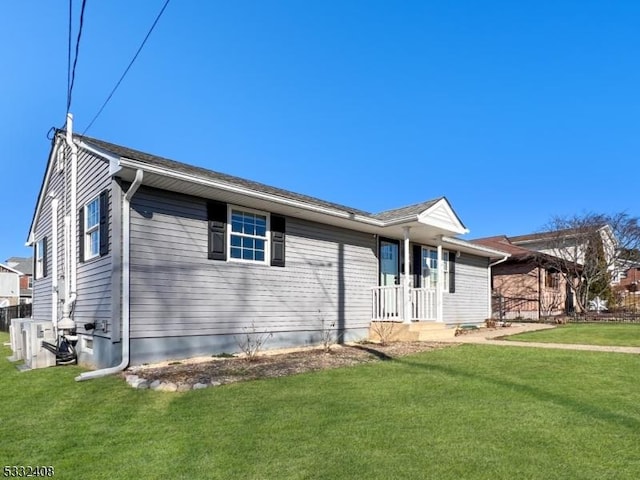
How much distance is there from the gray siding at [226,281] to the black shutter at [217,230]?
121mm

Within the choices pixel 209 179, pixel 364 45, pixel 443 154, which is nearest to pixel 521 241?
pixel 443 154

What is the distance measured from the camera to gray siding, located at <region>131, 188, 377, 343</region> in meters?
7.41

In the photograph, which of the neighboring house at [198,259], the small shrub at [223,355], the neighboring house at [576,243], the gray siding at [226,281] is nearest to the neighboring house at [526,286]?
the neighboring house at [576,243]

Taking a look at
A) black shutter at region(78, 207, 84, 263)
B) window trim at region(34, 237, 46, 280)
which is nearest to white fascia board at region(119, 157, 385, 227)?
black shutter at region(78, 207, 84, 263)

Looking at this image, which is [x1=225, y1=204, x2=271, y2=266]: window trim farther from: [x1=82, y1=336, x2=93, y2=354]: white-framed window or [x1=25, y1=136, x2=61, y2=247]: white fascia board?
[x1=25, y1=136, x2=61, y2=247]: white fascia board

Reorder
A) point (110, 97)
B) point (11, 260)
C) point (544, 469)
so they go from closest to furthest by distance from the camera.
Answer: point (544, 469) < point (110, 97) < point (11, 260)

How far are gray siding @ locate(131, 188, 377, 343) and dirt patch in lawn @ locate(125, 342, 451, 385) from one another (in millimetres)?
760

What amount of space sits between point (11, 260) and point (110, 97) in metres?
51.0

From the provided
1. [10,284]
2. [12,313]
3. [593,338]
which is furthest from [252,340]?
[10,284]

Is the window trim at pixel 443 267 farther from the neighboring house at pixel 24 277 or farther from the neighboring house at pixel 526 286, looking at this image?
the neighboring house at pixel 24 277

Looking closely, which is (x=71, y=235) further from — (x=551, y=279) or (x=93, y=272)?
(x=551, y=279)

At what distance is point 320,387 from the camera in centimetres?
571

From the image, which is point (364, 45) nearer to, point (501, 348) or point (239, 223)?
point (239, 223)

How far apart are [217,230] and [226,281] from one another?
101 cm
